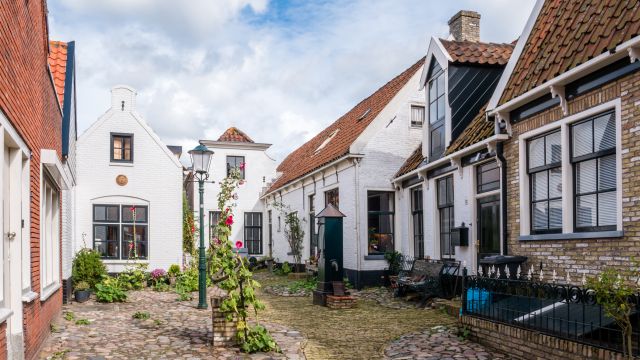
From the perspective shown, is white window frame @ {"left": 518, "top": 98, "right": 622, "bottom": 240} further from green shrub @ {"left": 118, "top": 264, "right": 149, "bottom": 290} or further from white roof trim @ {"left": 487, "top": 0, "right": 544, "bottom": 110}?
green shrub @ {"left": 118, "top": 264, "right": 149, "bottom": 290}

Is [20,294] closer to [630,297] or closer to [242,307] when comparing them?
[242,307]

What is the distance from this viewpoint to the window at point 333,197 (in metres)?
18.1

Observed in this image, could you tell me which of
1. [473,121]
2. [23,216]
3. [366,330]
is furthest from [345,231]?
[23,216]

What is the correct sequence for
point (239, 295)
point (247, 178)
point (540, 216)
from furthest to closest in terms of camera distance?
point (247, 178)
point (540, 216)
point (239, 295)

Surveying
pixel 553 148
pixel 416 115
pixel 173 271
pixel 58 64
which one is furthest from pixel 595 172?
pixel 173 271

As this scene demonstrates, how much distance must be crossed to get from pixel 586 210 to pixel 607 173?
703mm

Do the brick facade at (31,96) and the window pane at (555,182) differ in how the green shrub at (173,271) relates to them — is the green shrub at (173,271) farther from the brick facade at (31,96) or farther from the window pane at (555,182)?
the window pane at (555,182)

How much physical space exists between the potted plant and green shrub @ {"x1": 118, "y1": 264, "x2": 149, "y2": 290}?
194cm

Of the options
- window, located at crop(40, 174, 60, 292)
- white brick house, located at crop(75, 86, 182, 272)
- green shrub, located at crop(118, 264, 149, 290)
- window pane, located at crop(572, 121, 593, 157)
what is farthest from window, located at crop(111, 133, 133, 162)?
window pane, located at crop(572, 121, 593, 157)

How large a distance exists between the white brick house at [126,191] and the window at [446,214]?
909 cm

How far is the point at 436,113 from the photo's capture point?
1405 cm

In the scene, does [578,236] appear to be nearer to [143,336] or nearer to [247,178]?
[143,336]

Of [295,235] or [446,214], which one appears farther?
[295,235]

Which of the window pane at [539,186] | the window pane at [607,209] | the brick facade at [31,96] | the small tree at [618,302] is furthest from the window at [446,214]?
the brick facade at [31,96]
